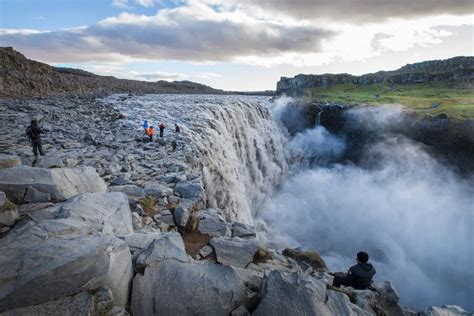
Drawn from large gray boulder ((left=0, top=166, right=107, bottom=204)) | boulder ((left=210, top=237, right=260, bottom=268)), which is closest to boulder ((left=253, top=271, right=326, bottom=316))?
boulder ((left=210, top=237, right=260, bottom=268))

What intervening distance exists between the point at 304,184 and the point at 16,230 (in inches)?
1587

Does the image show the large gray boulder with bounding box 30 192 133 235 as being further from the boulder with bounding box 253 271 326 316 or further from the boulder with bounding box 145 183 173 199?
the boulder with bounding box 253 271 326 316

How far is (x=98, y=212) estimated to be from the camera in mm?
7414

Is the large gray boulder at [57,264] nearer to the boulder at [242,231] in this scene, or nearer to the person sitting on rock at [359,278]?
the boulder at [242,231]

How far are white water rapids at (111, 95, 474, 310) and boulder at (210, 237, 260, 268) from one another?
6.38 metres

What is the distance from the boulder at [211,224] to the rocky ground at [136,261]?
0.04 metres

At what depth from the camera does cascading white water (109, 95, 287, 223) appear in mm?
19984

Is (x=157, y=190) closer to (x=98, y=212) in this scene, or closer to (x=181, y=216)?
(x=181, y=216)

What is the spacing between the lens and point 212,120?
28266mm

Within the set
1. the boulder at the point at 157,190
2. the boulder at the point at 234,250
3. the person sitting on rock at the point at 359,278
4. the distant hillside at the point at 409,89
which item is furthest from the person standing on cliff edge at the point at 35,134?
the distant hillside at the point at 409,89

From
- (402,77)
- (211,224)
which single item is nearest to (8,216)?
(211,224)

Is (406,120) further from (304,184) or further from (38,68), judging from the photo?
(38,68)

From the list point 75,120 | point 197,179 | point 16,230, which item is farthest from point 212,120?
point 16,230

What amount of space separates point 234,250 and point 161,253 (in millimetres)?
2732
